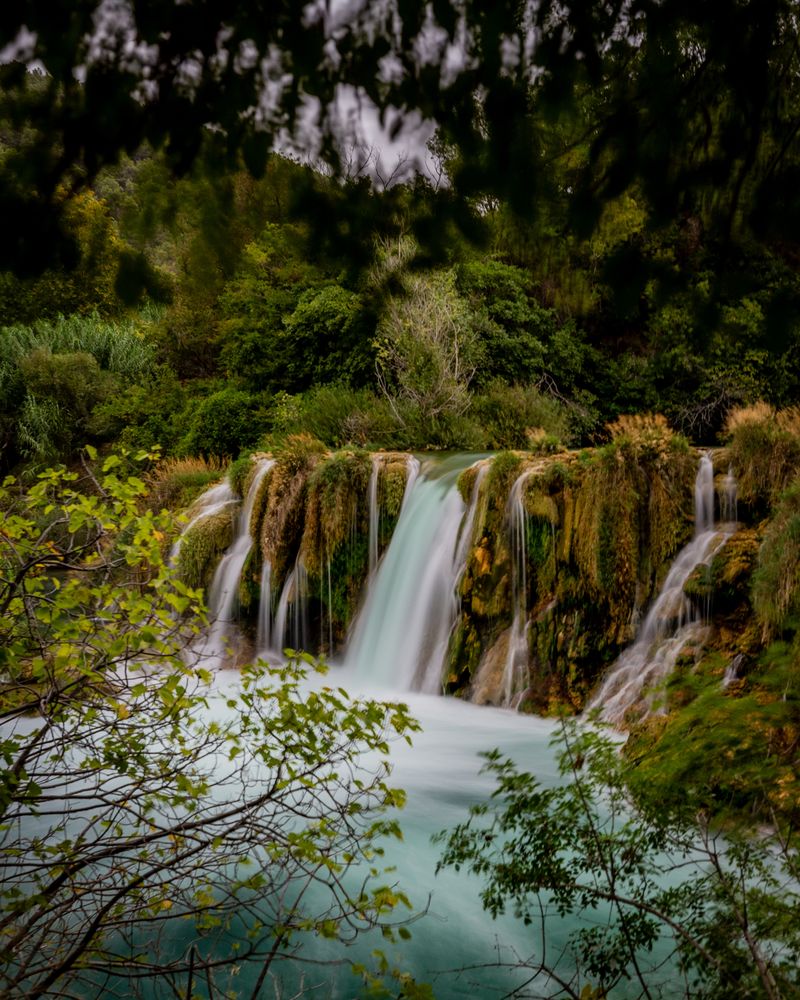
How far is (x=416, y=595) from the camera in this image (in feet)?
32.3

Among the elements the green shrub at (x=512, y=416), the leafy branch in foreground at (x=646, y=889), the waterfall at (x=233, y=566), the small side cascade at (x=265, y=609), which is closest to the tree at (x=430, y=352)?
the green shrub at (x=512, y=416)

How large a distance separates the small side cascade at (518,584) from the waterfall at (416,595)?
0.69 meters

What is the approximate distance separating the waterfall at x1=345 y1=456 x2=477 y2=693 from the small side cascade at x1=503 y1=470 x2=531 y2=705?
0.69m

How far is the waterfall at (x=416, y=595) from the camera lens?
9.36 m

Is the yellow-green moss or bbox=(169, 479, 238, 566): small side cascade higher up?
bbox=(169, 479, 238, 566): small side cascade

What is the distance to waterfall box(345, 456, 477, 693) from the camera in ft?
30.7

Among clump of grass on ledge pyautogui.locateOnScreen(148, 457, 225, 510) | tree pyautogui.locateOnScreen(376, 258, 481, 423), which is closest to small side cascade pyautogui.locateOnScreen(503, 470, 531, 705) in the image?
tree pyautogui.locateOnScreen(376, 258, 481, 423)

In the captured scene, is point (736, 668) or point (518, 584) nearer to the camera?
point (736, 668)

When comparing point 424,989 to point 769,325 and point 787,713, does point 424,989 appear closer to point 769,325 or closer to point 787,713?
point 787,713

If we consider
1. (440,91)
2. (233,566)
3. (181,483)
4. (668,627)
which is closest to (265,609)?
(233,566)

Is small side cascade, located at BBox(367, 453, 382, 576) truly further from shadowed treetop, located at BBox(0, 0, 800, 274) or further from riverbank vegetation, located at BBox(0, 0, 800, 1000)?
shadowed treetop, located at BBox(0, 0, 800, 274)

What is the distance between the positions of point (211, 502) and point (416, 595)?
4853 mm

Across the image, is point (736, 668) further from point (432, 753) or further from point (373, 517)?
point (373, 517)

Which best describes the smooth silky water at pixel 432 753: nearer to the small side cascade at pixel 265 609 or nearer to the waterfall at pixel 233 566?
the small side cascade at pixel 265 609
